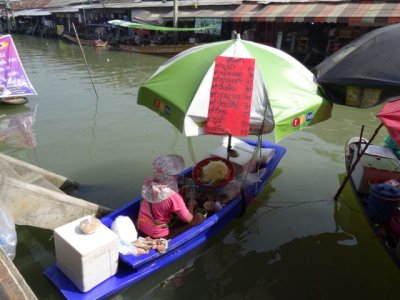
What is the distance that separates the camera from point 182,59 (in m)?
4.79

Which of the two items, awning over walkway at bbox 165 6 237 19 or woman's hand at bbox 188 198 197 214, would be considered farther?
awning over walkway at bbox 165 6 237 19

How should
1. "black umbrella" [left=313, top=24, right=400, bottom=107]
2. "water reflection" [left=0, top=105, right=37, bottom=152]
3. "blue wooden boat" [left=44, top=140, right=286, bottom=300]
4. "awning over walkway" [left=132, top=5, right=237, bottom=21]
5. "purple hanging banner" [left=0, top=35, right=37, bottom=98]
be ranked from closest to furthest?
"blue wooden boat" [left=44, top=140, right=286, bottom=300] → "black umbrella" [left=313, top=24, right=400, bottom=107] → "water reflection" [left=0, top=105, right=37, bottom=152] → "purple hanging banner" [left=0, top=35, right=37, bottom=98] → "awning over walkway" [left=132, top=5, right=237, bottom=21]

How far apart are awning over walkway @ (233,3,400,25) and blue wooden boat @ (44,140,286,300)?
46.4 feet

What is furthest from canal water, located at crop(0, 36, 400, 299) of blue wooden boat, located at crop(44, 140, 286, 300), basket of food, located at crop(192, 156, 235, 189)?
basket of food, located at crop(192, 156, 235, 189)

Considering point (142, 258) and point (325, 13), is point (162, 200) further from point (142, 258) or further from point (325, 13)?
point (325, 13)

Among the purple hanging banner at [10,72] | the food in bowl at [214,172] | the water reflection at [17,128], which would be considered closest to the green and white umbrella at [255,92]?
the food in bowl at [214,172]

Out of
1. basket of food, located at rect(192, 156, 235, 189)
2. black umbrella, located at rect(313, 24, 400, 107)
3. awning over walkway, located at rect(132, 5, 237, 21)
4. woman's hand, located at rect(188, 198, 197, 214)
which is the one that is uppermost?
awning over walkway, located at rect(132, 5, 237, 21)

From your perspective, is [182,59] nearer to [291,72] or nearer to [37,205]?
[291,72]

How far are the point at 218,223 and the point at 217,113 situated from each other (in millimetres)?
1856

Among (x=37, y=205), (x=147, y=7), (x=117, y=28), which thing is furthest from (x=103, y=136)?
(x=117, y=28)

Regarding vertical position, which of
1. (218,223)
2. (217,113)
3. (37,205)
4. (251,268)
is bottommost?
(251,268)

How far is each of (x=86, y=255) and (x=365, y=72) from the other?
A: 3858 mm

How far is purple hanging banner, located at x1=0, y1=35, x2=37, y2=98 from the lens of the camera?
11266mm

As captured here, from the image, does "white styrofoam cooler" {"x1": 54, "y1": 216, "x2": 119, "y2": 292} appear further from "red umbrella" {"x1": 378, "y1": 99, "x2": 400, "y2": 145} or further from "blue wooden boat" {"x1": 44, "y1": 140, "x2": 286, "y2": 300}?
"red umbrella" {"x1": 378, "y1": 99, "x2": 400, "y2": 145}
